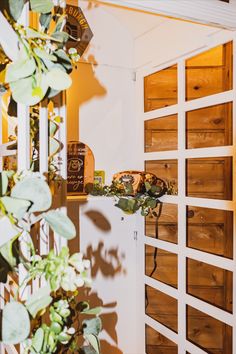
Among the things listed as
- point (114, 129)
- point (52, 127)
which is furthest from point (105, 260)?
point (52, 127)

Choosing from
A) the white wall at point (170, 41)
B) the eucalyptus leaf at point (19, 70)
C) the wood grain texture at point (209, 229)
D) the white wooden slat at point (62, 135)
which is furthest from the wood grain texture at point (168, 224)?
the eucalyptus leaf at point (19, 70)

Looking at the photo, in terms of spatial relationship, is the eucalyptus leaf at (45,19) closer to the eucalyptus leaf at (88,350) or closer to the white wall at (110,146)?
the eucalyptus leaf at (88,350)

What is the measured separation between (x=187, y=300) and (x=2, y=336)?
163 centimetres

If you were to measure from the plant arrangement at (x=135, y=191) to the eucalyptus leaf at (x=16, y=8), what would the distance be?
165 cm

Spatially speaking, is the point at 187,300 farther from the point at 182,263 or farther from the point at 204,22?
the point at 204,22

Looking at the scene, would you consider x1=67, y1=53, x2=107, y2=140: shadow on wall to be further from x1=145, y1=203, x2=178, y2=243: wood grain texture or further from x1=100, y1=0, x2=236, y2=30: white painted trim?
x1=100, y1=0, x2=236, y2=30: white painted trim

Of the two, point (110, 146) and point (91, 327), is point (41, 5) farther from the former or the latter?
point (110, 146)

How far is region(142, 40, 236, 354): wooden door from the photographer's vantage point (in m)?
2.16

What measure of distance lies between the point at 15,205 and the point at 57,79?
284 mm

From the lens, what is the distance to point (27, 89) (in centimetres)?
77

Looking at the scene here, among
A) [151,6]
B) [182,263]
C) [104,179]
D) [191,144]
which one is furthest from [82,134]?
[151,6]

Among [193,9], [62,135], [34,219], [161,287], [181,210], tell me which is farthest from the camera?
[161,287]

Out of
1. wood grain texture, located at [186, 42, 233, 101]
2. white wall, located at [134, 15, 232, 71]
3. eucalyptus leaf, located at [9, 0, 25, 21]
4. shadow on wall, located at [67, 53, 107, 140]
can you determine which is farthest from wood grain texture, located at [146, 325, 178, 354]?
eucalyptus leaf, located at [9, 0, 25, 21]

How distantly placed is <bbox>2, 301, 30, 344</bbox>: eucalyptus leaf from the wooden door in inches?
56.4
